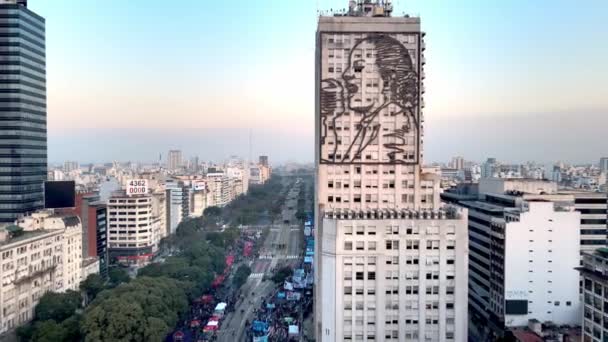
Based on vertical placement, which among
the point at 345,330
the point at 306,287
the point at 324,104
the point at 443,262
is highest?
the point at 324,104

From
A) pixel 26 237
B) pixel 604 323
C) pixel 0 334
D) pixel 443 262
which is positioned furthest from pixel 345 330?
pixel 26 237

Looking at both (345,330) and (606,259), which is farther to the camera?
(345,330)

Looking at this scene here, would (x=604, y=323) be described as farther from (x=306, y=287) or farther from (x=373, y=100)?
(x=306, y=287)

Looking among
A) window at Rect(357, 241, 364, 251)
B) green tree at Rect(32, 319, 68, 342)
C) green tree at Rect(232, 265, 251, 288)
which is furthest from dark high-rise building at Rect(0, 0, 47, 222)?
window at Rect(357, 241, 364, 251)

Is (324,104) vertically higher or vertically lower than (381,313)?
higher

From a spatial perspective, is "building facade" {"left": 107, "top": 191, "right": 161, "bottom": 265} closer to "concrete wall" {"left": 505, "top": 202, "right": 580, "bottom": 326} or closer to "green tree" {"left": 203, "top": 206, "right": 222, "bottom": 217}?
"green tree" {"left": 203, "top": 206, "right": 222, "bottom": 217}

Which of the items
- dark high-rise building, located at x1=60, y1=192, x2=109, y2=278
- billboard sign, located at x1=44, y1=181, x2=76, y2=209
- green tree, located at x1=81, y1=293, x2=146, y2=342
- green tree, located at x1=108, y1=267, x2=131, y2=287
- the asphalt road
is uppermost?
billboard sign, located at x1=44, y1=181, x2=76, y2=209

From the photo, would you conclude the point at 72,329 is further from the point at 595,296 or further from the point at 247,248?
the point at 247,248

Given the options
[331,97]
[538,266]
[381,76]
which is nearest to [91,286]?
[331,97]
